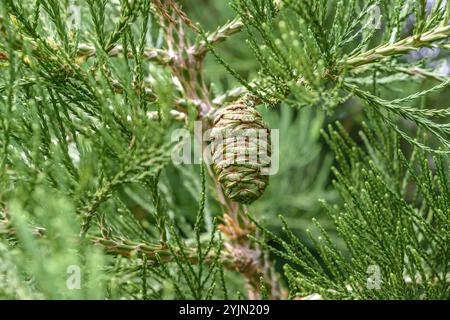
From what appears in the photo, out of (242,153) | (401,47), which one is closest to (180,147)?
(242,153)

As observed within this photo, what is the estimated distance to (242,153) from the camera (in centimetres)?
93

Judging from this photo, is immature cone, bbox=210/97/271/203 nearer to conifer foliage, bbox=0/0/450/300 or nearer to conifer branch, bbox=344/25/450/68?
conifer foliage, bbox=0/0/450/300

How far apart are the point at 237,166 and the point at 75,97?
11.9 inches

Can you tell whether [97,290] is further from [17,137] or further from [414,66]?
[414,66]

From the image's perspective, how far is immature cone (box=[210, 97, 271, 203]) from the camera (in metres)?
0.93

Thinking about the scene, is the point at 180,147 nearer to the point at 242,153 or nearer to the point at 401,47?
the point at 242,153

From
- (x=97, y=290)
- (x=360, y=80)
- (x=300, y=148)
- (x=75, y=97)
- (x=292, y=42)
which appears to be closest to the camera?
(x=97, y=290)

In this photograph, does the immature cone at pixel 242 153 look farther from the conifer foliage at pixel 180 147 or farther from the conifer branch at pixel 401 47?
the conifer branch at pixel 401 47

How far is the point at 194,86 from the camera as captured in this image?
1.24 meters

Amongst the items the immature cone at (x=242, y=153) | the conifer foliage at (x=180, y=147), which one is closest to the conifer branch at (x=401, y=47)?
the conifer foliage at (x=180, y=147)

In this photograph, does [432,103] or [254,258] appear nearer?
[254,258]

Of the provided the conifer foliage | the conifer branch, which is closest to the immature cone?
the conifer foliage

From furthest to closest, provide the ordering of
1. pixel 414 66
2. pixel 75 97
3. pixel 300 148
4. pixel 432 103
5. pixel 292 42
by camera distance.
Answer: pixel 432 103
pixel 300 148
pixel 414 66
pixel 75 97
pixel 292 42
